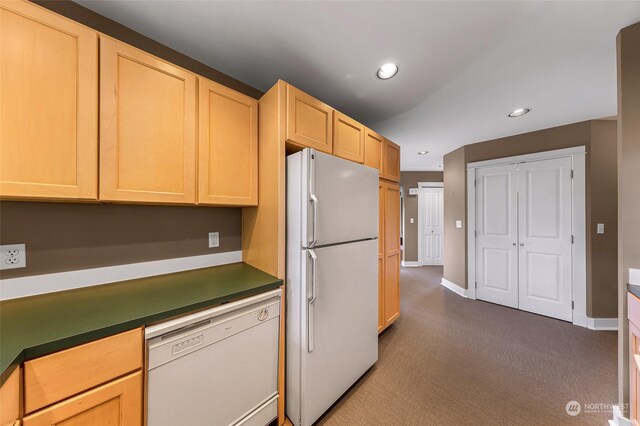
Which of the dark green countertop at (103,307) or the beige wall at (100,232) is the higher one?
the beige wall at (100,232)

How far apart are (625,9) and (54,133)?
307 centimetres

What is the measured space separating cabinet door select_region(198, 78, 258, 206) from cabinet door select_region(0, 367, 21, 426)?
0.96 meters

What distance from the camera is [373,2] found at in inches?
47.9

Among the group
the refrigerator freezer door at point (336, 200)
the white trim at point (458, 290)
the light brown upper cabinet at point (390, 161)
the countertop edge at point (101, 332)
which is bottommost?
the white trim at point (458, 290)

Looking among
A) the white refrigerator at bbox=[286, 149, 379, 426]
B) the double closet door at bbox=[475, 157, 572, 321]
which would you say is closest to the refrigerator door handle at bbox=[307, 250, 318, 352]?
the white refrigerator at bbox=[286, 149, 379, 426]

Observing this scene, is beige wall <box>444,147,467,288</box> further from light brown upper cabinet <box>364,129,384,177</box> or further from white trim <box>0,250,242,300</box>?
white trim <box>0,250,242,300</box>

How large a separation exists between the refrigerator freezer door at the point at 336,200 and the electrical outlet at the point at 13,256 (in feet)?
4.65

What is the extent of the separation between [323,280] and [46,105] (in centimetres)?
161

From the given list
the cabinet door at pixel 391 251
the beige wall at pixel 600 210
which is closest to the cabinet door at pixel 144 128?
the cabinet door at pixel 391 251

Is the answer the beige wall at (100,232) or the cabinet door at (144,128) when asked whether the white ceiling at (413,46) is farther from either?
the beige wall at (100,232)

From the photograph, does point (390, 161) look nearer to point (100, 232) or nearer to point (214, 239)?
point (214, 239)

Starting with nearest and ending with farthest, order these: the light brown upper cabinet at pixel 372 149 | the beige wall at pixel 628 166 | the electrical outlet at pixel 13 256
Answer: the electrical outlet at pixel 13 256
the beige wall at pixel 628 166
the light brown upper cabinet at pixel 372 149

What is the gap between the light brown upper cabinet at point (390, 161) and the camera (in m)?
2.44

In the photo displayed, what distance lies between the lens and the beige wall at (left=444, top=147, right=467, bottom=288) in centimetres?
364
